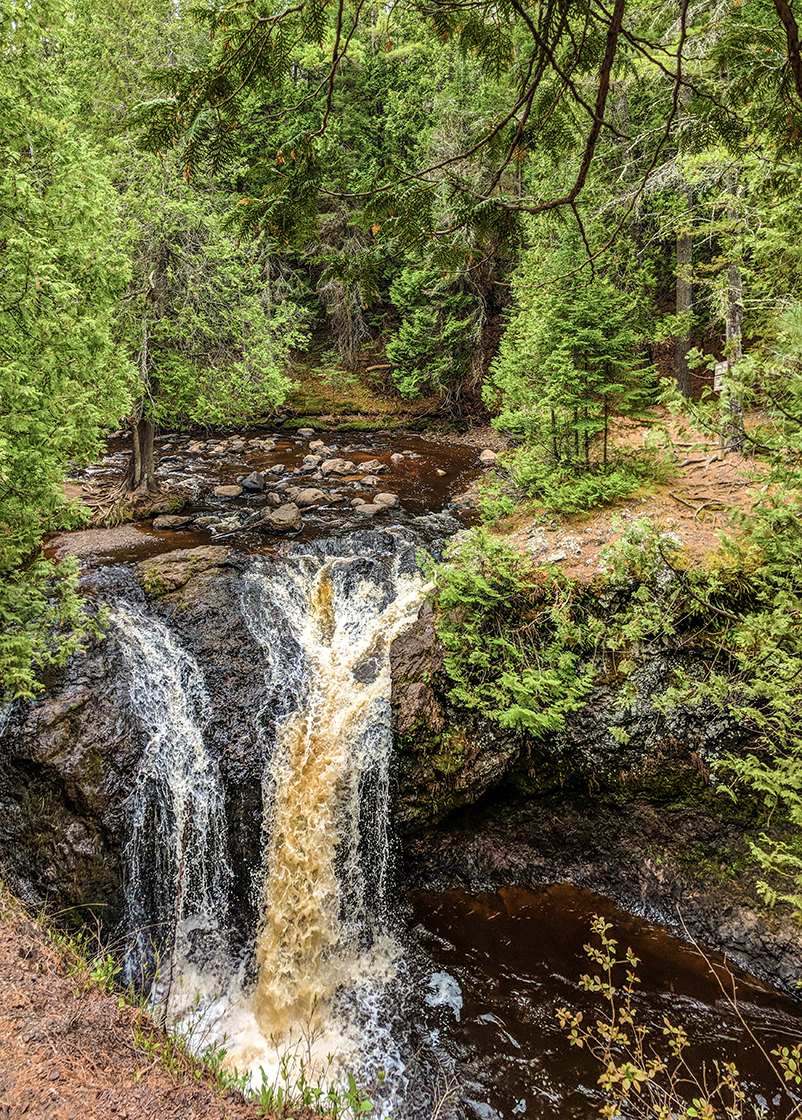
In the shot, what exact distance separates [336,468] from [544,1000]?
34.9ft

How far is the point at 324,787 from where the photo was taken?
6473 mm

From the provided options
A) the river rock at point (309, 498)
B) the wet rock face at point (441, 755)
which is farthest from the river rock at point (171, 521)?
the wet rock face at point (441, 755)

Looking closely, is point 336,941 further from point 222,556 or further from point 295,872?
point 222,556

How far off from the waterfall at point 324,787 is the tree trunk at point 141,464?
4378 mm

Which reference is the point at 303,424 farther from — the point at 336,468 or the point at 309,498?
the point at 309,498

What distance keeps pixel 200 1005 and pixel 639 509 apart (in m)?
7.94

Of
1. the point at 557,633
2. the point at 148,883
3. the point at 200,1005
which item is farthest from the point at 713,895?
the point at 148,883

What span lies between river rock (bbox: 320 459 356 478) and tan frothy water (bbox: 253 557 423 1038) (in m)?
5.63

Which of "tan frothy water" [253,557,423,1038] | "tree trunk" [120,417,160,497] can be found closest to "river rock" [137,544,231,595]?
"tan frothy water" [253,557,423,1038]

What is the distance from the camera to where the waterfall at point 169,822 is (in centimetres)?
564

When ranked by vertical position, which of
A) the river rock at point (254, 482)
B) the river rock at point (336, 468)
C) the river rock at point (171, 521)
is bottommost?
the river rock at point (171, 521)

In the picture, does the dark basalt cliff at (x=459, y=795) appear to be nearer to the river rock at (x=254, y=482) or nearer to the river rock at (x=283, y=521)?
the river rock at (x=283, y=521)

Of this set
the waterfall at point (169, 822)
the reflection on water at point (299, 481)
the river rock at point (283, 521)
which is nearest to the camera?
the waterfall at point (169, 822)

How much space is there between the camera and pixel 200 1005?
5223 mm
